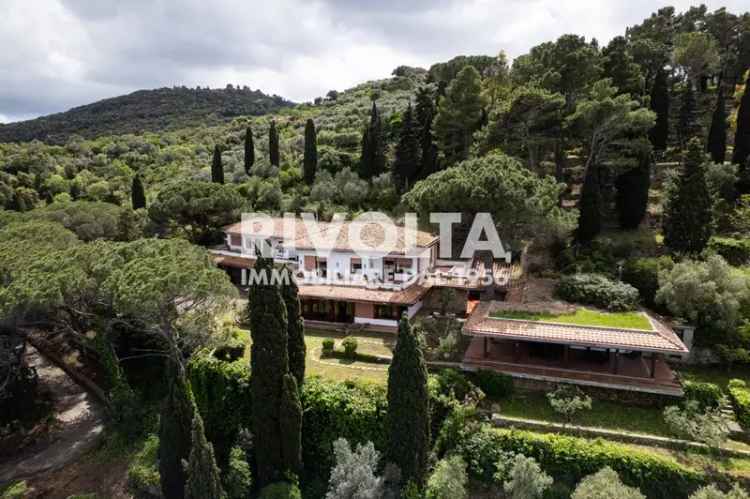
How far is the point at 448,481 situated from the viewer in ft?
51.9

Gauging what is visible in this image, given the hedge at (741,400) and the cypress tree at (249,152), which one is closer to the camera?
the hedge at (741,400)

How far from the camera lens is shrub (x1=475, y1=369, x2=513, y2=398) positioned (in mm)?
19641

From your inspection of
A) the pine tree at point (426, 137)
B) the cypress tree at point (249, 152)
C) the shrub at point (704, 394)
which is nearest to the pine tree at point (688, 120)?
the pine tree at point (426, 137)

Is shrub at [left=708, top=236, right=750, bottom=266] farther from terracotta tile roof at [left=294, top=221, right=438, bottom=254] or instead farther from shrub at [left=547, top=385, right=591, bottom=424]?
terracotta tile roof at [left=294, top=221, right=438, bottom=254]

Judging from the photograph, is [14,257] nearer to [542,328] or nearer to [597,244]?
[542,328]

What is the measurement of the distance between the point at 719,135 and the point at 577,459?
30688mm

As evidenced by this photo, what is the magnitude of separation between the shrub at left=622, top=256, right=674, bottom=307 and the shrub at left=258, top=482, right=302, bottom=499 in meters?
20.9

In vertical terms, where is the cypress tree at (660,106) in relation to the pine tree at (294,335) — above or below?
above

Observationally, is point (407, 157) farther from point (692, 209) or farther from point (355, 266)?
point (692, 209)

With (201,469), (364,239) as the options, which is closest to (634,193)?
(364,239)

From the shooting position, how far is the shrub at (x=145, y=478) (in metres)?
18.9

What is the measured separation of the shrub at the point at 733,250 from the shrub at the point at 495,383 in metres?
16.5

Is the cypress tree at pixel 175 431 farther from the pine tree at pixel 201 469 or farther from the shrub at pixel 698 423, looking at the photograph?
the shrub at pixel 698 423

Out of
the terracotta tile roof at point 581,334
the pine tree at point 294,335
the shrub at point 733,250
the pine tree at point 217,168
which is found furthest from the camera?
the pine tree at point 217,168
